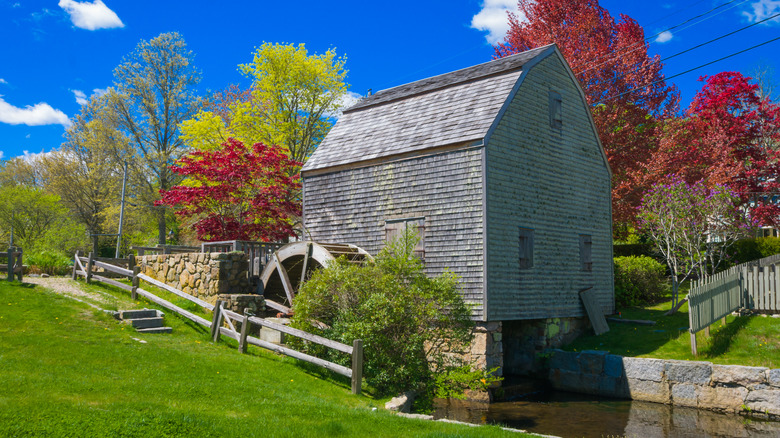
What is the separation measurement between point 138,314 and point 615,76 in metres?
20.4

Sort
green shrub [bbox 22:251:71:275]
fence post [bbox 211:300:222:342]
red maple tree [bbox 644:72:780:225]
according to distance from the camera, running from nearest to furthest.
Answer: fence post [bbox 211:300:222:342]
green shrub [bbox 22:251:71:275]
red maple tree [bbox 644:72:780:225]

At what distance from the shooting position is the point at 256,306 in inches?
544

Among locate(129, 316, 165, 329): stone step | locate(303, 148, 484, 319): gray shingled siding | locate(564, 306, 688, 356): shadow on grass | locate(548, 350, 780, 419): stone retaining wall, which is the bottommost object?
locate(548, 350, 780, 419): stone retaining wall

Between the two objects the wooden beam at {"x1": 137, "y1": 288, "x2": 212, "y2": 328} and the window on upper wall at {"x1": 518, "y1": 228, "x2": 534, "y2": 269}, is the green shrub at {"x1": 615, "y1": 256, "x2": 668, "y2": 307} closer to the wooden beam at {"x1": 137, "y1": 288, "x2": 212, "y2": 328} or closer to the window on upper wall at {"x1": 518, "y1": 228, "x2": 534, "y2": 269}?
the window on upper wall at {"x1": 518, "y1": 228, "x2": 534, "y2": 269}

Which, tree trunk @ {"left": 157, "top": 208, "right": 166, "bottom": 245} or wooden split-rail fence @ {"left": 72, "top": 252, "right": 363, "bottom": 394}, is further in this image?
tree trunk @ {"left": 157, "top": 208, "right": 166, "bottom": 245}

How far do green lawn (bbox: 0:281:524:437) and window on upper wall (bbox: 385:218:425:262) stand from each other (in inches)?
178

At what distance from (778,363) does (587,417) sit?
3815 mm

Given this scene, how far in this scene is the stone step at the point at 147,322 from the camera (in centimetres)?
1184

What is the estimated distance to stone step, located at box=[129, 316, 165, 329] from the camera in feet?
38.9

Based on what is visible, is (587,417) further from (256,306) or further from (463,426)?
(256,306)

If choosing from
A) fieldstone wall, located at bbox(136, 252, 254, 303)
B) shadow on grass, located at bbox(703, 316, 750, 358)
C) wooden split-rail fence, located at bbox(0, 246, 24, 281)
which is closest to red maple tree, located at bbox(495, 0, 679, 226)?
shadow on grass, located at bbox(703, 316, 750, 358)

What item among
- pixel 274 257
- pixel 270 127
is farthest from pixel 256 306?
pixel 270 127

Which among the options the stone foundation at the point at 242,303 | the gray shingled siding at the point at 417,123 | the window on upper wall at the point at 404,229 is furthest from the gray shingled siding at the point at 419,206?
the stone foundation at the point at 242,303

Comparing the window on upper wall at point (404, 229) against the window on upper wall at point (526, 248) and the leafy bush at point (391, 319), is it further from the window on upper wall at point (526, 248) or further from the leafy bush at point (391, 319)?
the window on upper wall at point (526, 248)
